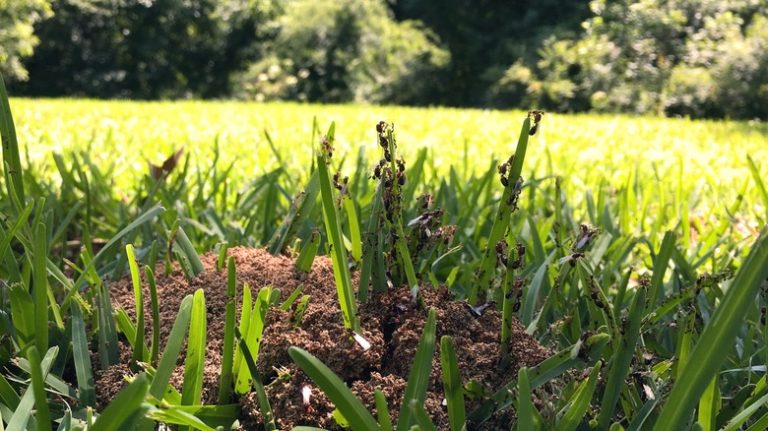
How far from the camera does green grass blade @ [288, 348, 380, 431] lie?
2.38 feet

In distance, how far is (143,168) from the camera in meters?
3.39

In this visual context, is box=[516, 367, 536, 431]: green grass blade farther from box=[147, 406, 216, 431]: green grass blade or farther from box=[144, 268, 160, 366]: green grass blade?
box=[144, 268, 160, 366]: green grass blade

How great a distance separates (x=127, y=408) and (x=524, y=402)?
1.18 ft

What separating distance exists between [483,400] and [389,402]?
0.38ft

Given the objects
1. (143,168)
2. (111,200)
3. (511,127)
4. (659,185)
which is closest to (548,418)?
(111,200)

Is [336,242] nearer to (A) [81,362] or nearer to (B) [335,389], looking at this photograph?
(B) [335,389]

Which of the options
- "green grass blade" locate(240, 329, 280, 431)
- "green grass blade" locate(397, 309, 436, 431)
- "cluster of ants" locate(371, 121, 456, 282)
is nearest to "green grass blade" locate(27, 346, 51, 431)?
"green grass blade" locate(240, 329, 280, 431)

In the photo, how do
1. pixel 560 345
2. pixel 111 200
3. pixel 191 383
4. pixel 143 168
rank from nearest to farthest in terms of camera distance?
pixel 191 383
pixel 560 345
pixel 111 200
pixel 143 168

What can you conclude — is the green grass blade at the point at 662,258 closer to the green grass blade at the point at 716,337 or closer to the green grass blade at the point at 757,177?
the green grass blade at the point at 716,337

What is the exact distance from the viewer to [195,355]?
0.91 meters

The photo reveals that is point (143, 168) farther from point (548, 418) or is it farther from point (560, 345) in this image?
point (548, 418)

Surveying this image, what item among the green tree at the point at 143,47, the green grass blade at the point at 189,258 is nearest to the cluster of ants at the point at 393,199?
the green grass blade at the point at 189,258

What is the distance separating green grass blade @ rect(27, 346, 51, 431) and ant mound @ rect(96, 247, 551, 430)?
0.20m

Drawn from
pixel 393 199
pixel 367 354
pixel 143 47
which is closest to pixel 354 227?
pixel 393 199
